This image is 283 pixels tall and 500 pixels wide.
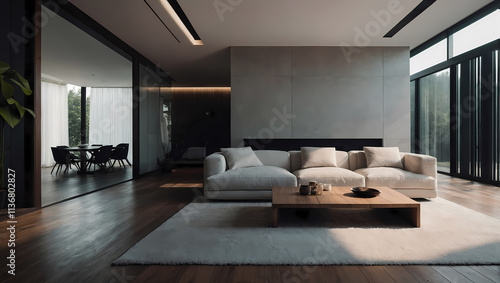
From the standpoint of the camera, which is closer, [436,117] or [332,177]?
[332,177]

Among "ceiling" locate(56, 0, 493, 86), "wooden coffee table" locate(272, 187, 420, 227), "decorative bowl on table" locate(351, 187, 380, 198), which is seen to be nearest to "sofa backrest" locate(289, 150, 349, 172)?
"wooden coffee table" locate(272, 187, 420, 227)

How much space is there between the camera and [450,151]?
640 centimetres

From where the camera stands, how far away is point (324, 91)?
249 inches

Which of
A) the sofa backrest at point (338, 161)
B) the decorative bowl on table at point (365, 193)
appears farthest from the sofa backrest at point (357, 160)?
the decorative bowl on table at point (365, 193)

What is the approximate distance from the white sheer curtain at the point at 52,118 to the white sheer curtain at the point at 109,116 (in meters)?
0.91

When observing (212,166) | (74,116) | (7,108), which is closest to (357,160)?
(212,166)

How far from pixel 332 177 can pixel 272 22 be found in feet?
9.38

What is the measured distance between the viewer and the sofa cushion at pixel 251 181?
402 centimetres

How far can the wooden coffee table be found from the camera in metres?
2.78

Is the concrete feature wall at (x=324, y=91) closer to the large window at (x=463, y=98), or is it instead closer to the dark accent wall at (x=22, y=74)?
the large window at (x=463, y=98)

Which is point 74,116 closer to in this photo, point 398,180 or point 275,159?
point 275,159

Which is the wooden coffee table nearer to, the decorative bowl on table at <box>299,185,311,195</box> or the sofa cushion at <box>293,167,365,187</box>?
the decorative bowl on table at <box>299,185,311,195</box>

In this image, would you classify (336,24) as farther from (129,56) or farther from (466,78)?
(129,56)

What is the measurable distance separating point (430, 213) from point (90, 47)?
6.91 meters
